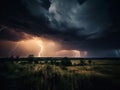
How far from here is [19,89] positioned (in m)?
13.7

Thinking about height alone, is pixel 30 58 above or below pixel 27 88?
above

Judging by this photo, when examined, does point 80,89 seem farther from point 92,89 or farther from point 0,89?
point 0,89

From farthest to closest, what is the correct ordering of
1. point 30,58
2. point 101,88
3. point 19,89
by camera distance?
1. point 30,58
2. point 101,88
3. point 19,89

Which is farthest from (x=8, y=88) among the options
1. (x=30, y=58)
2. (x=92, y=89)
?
(x=30, y=58)

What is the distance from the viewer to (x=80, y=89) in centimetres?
1378

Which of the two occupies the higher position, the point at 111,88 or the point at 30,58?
the point at 30,58

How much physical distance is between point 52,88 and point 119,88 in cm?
708

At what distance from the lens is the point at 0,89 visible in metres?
14.0

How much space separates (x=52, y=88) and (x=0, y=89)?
5.30 m

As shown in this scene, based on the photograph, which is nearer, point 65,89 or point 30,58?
point 65,89

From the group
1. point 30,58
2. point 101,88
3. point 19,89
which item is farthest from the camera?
point 30,58

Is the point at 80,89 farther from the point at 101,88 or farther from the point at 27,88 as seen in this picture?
the point at 27,88

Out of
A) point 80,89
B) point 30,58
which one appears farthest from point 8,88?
point 30,58

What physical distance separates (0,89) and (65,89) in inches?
261
